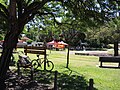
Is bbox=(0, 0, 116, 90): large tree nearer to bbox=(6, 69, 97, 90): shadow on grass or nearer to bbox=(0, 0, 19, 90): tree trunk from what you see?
bbox=(0, 0, 19, 90): tree trunk

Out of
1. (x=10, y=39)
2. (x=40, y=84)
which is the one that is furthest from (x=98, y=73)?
(x=10, y=39)

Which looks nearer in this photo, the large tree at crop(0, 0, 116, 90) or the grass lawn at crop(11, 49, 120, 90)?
the large tree at crop(0, 0, 116, 90)

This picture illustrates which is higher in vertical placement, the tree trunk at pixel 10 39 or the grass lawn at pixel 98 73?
the tree trunk at pixel 10 39

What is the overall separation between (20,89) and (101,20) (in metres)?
6.24

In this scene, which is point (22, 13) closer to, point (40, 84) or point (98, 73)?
point (40, 84)

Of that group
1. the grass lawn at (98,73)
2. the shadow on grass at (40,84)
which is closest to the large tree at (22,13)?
the shadow on grass at (40,84)

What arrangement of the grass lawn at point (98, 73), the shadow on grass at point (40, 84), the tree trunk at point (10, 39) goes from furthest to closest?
the grass lawn at point (98, 73), the tree trunk at point (10, 39), the shadow on grass at point (40, 84)

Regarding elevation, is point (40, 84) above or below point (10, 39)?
below

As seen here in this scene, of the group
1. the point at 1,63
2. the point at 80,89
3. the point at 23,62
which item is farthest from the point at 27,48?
the point at 80,89

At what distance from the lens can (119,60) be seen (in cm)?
2433

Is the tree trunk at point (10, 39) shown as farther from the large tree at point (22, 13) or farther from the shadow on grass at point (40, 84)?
the shadow on grass at point (40, 84)

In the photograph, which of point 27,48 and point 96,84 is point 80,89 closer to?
point 96,84

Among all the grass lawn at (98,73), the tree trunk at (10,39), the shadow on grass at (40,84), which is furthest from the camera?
the grass lawn at (98,73)

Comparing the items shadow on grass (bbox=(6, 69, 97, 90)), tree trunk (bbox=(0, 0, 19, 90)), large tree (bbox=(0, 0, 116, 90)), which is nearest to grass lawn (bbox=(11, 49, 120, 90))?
shadow on grass (bbox=(6, 69, 97, 90))
